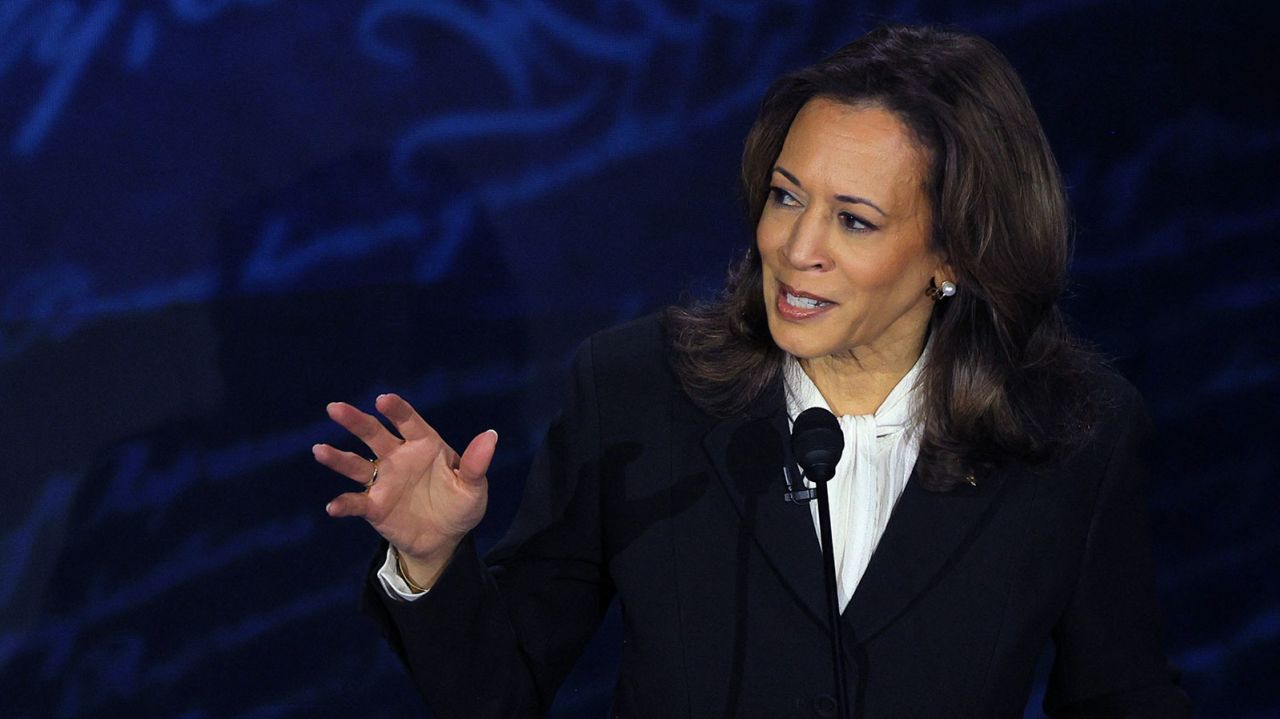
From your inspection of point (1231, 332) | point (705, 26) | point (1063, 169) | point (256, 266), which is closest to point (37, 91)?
point (256, 266)

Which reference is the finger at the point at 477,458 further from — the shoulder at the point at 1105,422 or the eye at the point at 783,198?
the shoulder at the point at 1105,422

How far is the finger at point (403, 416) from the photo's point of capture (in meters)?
1.52

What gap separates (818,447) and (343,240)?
1.30 metres

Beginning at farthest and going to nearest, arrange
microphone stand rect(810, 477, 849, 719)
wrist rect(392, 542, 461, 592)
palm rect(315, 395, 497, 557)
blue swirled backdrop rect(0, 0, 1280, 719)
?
blue swirled backdrop rect(0, 0, 1280, 719)
wrist rect(392, 542, 461, 592)
palm rect(315, 395, 497, 557)
microphone stand rect(810, 477, 849, 719)

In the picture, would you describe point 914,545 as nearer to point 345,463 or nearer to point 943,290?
point 943,290

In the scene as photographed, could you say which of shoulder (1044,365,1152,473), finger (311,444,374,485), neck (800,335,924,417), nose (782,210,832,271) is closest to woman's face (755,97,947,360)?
nose (782,210,832,271)

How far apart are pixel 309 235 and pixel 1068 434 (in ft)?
4.22

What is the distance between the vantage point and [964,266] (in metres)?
1.93

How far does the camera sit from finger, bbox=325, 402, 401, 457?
1486mm

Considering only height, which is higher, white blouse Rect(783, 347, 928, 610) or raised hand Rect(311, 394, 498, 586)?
raised hand Rect(311, 394, 498, 586)

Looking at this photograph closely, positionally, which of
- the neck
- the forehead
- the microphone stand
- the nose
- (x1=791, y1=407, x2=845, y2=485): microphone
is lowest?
the neck

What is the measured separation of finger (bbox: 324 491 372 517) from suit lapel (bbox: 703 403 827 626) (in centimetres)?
52

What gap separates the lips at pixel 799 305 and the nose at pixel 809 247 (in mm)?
38

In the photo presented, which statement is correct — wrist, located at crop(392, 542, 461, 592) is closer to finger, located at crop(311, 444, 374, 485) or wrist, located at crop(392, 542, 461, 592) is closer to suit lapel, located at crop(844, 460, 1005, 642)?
finger, located at crop(311, 444, 374, 485)
